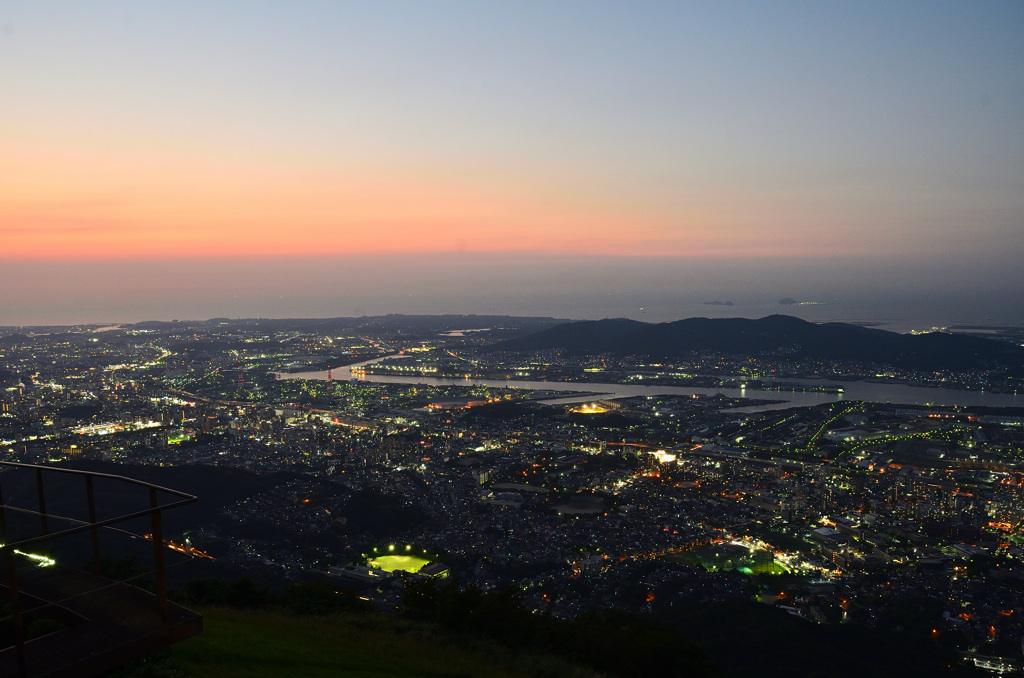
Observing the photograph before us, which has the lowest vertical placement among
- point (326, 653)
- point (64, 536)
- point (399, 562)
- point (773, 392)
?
point (773, 392)

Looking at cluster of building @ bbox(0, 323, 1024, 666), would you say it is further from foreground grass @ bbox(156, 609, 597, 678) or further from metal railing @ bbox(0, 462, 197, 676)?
metal railing @ bbox(0, 462, 197, 676)

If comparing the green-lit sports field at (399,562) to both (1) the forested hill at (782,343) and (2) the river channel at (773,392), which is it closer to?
(2) the river channel at (773,392)

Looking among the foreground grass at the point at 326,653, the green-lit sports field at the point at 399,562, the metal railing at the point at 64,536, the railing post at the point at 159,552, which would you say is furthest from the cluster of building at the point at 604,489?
the railing post at the point at 159,552

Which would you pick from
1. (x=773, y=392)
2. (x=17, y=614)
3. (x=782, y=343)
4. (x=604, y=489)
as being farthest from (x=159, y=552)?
(x=782, y=343)

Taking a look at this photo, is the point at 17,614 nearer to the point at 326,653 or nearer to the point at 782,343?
the point at 326,653

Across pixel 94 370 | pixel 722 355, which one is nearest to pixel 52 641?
pixel 94 370

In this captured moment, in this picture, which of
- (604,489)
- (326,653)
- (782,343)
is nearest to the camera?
(326,653)

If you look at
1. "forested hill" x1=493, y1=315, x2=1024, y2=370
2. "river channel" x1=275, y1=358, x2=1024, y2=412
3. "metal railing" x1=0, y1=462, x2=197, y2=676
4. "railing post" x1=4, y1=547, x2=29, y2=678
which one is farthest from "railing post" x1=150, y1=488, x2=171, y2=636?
"forested hill" x1=493, y1=315, x2=1024, y2=370
